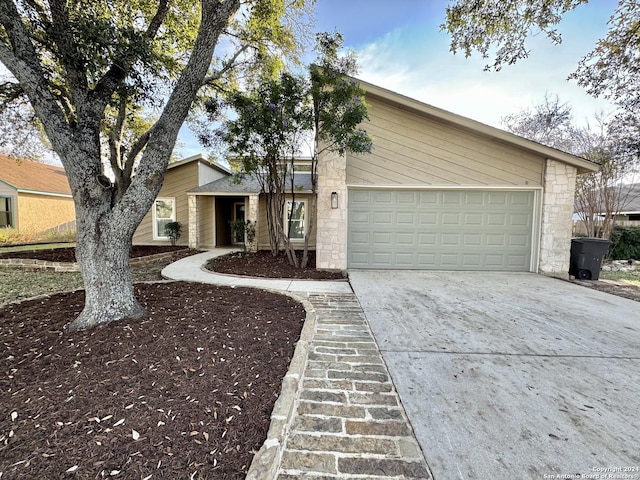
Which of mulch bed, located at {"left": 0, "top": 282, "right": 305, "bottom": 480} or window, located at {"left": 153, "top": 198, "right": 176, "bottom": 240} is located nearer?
mulch bed, located at {"left": 0, "top": 282, "right": 305, "bottom": 480}

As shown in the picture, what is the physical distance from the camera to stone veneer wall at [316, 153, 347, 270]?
23.7 ft

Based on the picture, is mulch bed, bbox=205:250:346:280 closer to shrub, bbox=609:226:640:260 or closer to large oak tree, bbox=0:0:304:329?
large oak tree, bbox=0:0:304:329

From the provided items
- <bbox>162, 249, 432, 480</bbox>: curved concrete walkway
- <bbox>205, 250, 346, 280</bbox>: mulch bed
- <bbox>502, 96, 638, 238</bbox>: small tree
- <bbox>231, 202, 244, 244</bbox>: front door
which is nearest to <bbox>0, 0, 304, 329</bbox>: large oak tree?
<bbox>162, 249, 432, 480</bbox>: curved concrete walkway

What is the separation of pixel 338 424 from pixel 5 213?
19099 mm

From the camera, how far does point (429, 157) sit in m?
7.36

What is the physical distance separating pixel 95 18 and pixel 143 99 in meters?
1.07

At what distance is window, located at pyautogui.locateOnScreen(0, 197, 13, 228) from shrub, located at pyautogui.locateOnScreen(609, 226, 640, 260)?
25.7 metres

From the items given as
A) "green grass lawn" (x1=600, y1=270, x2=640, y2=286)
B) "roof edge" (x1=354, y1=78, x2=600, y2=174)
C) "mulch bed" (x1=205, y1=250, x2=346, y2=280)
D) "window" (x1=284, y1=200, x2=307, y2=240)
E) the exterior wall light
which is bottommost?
"green grass lawn" (x1=600, y1=270, x2=640, y2=286)

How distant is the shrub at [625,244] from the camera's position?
10.8 meters

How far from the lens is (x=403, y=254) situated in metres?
7.60

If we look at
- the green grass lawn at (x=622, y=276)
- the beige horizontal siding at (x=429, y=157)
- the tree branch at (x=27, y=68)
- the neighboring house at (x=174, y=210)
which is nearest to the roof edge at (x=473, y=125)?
the beige horizontal siding at (x=429, y=157)

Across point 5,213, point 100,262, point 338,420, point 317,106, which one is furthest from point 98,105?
point 5,213

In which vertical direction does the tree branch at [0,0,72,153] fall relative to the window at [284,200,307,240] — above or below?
above

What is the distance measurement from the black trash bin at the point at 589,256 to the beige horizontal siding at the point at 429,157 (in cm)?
182
